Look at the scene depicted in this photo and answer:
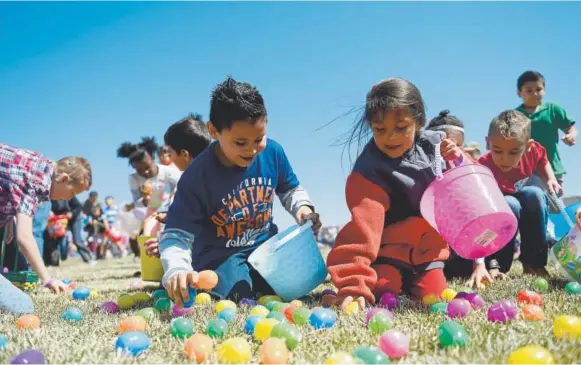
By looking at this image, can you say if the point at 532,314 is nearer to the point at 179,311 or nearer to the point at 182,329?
the point at 182,329

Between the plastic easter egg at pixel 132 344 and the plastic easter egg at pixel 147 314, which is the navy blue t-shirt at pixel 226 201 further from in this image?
the plastic easter egg at pixel 132 344

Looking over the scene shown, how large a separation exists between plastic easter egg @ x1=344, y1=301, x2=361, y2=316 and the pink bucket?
0.49 metres

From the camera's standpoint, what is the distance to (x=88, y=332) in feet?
5.87

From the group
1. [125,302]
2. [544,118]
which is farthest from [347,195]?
[544,118]

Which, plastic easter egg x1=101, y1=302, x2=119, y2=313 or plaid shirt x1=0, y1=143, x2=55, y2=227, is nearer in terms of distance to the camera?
plastic easter egg x1=101, y1=302, x2=119, y2=313

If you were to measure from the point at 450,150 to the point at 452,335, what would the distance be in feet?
3.55

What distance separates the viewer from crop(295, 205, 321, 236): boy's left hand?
102 inches

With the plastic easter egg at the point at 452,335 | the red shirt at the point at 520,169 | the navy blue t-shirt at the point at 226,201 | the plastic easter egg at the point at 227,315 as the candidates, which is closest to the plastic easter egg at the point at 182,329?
the plastic easter egg at the point at 227,315

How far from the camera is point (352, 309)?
6.46 ft

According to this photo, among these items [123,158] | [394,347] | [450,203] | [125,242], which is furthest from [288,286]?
[125,242]

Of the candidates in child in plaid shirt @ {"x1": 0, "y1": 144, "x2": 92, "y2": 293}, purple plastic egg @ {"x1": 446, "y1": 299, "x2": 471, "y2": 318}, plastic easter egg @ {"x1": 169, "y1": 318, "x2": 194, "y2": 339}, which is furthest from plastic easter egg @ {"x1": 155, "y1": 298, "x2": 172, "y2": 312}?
purple plastic egg @ {"x1": 446, "y1": 299, "x2": 471, "y2": 318}

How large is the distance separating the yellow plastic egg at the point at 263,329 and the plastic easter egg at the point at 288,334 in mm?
51

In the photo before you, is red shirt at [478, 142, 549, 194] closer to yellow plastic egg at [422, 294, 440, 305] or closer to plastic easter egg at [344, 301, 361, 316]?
yellow plastic egg at [422, 294, 440, 305]

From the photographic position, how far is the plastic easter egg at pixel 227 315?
195 cm
